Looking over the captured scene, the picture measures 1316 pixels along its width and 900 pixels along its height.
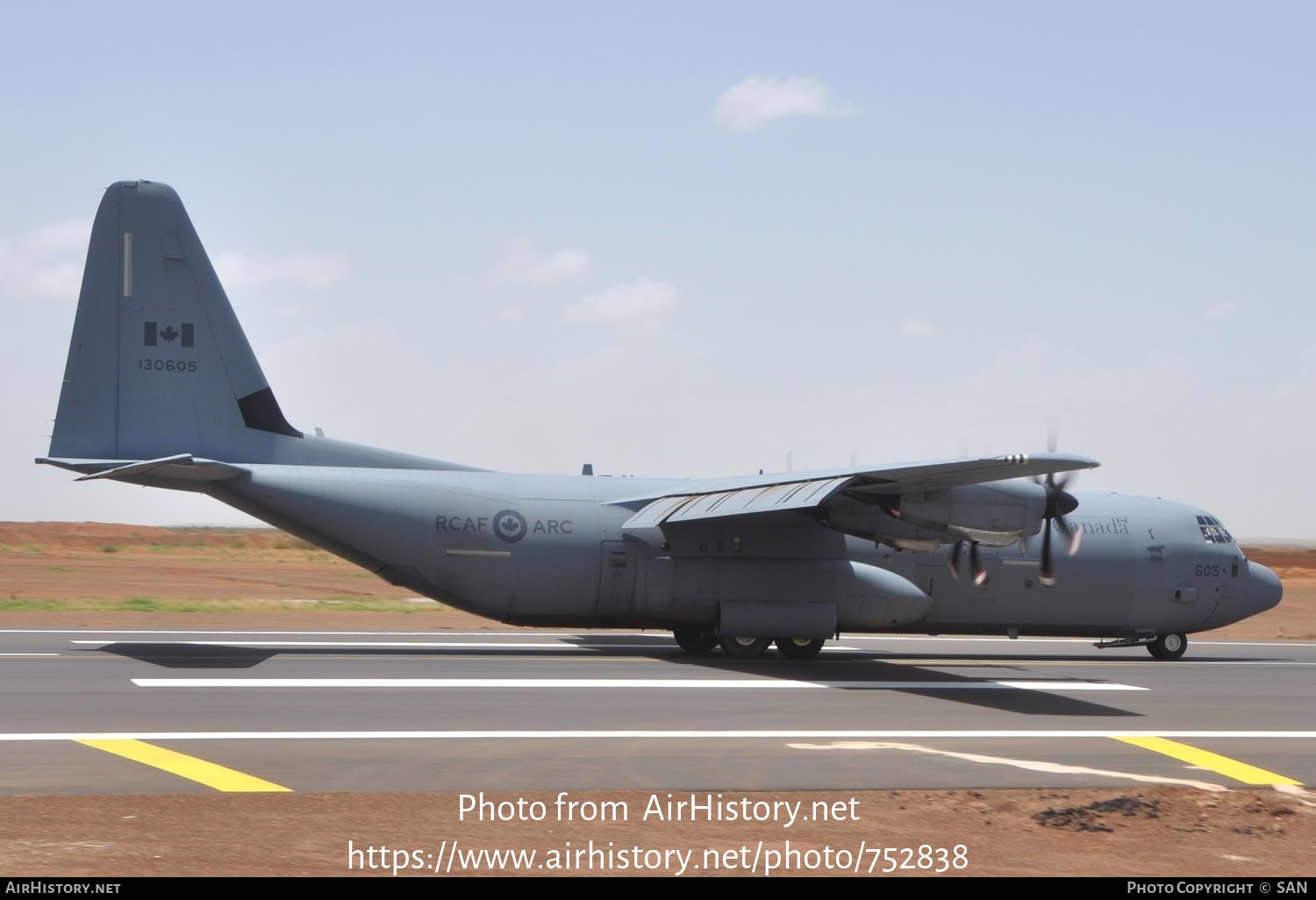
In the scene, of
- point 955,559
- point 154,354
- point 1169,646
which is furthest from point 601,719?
point 1169,646

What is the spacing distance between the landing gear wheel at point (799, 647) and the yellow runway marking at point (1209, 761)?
859cm

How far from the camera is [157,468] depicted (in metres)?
20.3

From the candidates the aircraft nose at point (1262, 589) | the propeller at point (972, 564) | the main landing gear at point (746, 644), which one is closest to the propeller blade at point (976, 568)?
the propeller at point (972, 564)

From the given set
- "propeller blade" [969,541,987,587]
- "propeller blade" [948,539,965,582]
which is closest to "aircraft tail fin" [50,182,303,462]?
"propeller blade" [948,539,965,582]

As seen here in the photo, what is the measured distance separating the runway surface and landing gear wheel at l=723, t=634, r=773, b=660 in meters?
0.31

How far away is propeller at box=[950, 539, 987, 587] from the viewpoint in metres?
22.5

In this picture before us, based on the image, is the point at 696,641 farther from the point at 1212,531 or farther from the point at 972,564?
the point at 1212,531

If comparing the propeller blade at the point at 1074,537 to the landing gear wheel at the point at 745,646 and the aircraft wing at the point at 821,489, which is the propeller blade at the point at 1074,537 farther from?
the landing gear wheel at the point at 745,646

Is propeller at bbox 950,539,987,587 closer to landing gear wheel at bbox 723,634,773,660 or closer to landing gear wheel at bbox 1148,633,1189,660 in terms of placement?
landing gear wheel at bbox 723,634,773,660

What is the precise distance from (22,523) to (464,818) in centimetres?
12887

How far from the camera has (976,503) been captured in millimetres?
20156

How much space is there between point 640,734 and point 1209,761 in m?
5.96

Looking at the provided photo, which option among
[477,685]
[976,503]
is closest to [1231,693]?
[976,503]

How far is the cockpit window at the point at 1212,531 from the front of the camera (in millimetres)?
25922
